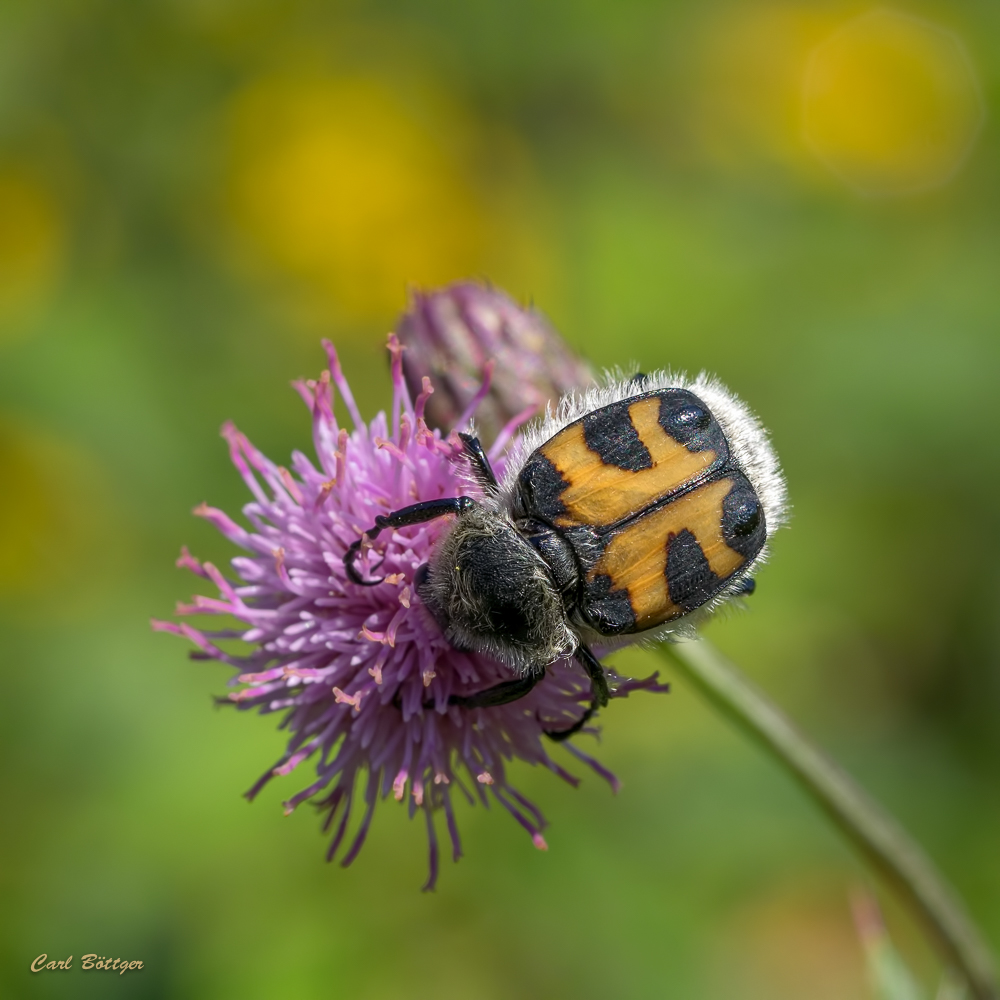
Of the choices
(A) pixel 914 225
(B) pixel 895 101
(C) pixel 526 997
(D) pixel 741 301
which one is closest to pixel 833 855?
(C) pixel 526 997

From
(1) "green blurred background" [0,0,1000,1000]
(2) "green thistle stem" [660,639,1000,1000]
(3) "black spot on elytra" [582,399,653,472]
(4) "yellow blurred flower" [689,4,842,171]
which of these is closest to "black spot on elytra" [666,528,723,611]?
(3) "black spot on elytra" [582,399,653,472]

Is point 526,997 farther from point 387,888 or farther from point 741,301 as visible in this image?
point 741,301

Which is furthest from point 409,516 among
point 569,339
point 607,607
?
point 569,339

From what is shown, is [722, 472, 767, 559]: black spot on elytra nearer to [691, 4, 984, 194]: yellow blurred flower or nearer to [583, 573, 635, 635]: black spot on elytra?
[583, 573, 635, 635]: black spot on elytra

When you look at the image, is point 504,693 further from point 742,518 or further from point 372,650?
point 742,518

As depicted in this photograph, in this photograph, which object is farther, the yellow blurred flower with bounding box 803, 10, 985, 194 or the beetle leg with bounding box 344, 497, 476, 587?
the yellow blurred flower with bounding box 803, 10, 985, 194

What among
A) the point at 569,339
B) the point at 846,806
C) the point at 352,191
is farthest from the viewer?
the point at 352,191

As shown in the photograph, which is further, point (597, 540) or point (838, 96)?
point (838, 96)
